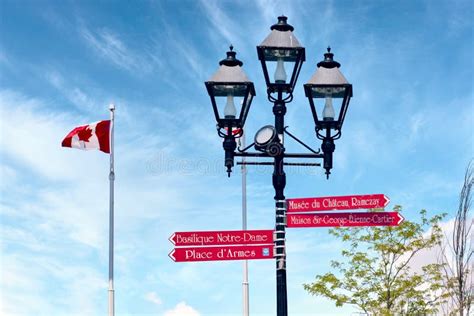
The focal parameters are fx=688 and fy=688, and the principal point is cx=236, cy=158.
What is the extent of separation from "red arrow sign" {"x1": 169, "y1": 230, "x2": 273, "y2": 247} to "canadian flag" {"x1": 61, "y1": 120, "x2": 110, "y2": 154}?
8061 mm

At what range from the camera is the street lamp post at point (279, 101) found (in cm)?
1081

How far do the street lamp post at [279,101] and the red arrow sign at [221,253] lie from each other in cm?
21

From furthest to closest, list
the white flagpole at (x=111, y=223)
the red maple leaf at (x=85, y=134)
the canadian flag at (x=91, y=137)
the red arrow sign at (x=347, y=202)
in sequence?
1. the red maple leaf at (x=85, y=134)
2. the canadian flag at (x=91, y=137)
3. the white flagpole at (x=111, y=223)
4. the red arrow sign at (x=347, y=202)

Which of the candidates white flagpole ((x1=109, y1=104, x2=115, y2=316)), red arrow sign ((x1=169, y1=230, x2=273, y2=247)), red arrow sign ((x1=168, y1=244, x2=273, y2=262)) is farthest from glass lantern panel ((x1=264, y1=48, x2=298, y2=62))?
white flagpole ((x1=109, y1=104, x2=115, y2=316))

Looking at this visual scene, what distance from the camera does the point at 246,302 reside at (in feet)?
59.3

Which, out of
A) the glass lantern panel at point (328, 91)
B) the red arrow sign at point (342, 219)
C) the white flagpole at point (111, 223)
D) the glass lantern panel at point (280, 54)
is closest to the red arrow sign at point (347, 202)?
the red arrow sign at point (342, 219)

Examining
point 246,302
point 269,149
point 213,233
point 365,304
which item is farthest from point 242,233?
point 365,304

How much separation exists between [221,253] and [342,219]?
197 centimetres

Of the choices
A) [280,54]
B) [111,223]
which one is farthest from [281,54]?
[111,223]

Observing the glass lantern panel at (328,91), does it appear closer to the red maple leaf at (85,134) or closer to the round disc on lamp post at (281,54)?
the round disc on lamp post at (281,54)

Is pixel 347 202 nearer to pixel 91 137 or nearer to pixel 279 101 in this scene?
pixel 279 101

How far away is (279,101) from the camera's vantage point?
11.2 meters

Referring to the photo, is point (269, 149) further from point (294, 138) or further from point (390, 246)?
point (390, 246)

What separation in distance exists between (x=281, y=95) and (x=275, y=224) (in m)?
2.10
